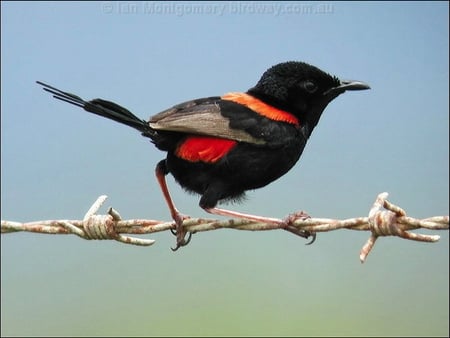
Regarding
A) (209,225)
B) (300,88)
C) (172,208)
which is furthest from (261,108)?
(209,225)

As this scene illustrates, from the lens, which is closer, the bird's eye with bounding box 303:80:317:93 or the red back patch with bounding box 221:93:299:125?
the red back patch with bounding box 221:93:299:125

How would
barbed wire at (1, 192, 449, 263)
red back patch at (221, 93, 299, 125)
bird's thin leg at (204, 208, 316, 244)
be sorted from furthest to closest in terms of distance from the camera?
red back patch at (221, 93, 299, 125) < bird's thin leg at (204, 208, 316, 244) < barbed wire at (1, 192, 449, 263)

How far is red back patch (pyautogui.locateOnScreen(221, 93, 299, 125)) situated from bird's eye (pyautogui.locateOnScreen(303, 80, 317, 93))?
0.69 ft

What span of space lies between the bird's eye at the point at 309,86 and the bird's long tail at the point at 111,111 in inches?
38.8

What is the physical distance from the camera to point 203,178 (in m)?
3.75

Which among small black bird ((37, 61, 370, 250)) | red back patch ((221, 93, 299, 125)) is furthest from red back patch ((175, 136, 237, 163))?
red back patch ((221, 93, 299, 125))

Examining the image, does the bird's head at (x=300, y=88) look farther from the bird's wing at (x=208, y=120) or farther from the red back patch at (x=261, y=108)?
the bird's wing at (x=208, y=120)

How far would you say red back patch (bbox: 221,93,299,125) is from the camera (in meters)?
3.88

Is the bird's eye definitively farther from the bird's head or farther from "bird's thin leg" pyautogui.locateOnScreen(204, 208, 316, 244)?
"bird's thin leg" pyautogui.locateOnScreen(204, 208, 316, 244)

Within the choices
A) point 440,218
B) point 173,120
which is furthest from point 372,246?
point 173,120

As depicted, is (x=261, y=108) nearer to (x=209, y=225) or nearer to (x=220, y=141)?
(x=220, y=141)

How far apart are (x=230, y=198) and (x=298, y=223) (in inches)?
40.7

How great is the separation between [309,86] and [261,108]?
0.38m

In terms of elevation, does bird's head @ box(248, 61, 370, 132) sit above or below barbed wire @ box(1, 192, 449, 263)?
above
